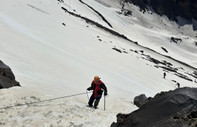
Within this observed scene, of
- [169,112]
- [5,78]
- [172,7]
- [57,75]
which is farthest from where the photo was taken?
[172,7]

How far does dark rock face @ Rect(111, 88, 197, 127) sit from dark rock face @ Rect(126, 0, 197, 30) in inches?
3820

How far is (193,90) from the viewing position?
23.6 ft

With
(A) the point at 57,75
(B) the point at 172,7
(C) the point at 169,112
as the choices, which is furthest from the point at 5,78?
(B) the point at 172,7

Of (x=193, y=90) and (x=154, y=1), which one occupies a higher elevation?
(x=154, y=1)

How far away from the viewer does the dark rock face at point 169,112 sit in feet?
20.8

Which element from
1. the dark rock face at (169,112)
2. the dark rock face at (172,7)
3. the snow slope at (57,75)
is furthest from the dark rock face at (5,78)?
the dark rock face at (172,7)

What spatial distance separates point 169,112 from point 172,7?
112m

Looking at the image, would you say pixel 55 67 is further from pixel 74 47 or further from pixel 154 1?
pixel 154 1

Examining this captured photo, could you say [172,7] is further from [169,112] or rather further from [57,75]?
[169,112]

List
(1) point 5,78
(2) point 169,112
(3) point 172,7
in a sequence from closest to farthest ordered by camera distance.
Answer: (2) point 169,112, (1) point 5,78, (3) point 172,7

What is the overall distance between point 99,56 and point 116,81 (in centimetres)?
793

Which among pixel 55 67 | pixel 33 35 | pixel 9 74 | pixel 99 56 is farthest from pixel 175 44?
Answer: pixel 9 74

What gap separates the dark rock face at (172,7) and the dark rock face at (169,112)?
97.0 metres

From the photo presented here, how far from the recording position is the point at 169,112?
265 inches
